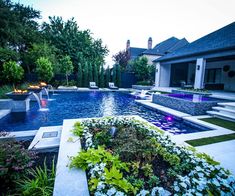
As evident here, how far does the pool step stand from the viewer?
372cm

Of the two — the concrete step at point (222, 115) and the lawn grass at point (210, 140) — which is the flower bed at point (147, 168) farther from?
the concrete step at point (222, 115)

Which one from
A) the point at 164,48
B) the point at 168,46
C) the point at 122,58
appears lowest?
the point at 122,58

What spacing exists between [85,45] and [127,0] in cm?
1579

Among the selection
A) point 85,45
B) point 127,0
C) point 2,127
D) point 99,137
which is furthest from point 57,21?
point 99,137

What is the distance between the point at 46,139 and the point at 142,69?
63.8ft

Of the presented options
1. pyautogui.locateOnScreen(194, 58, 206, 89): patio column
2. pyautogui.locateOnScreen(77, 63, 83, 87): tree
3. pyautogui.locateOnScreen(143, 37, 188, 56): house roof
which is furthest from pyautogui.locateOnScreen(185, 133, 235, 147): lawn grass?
pyautogui.locateOnScreen(143, 37, 188, 56): house roof

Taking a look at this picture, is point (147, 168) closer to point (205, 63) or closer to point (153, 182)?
point (153, 182)

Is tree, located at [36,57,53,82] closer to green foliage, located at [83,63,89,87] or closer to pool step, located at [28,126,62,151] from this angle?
green foliage, located at [83,63,89,87]

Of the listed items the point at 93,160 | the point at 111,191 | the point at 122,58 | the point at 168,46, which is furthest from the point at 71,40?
the point at 111,191

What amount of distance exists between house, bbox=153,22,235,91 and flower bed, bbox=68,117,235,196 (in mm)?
11147

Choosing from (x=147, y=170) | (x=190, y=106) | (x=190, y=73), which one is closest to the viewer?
(x=147, y=170)

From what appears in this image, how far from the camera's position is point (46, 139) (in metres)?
4.16

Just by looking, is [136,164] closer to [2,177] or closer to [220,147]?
[2,177]

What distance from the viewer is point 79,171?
2498 mm
